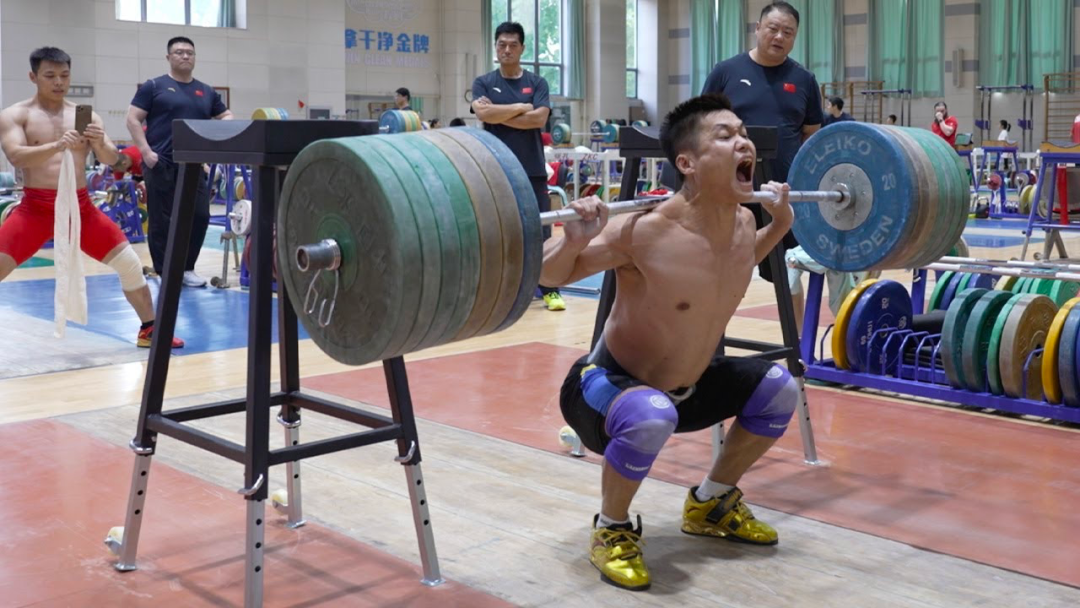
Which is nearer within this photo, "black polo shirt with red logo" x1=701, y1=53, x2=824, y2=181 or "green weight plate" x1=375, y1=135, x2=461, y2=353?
"green weight plate" x1=375, y1=135, x2=461, y2=353

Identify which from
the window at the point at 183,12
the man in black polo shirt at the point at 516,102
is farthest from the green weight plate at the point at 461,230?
the window at the point at 183,12

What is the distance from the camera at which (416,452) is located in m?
2.46

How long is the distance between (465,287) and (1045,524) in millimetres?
1774

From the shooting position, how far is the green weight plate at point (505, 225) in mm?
2014

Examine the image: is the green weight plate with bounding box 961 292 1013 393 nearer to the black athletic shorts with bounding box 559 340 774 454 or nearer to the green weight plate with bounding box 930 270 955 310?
the green weight plate with bounding box 930 270 955 310

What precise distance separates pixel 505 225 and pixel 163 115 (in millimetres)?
5071

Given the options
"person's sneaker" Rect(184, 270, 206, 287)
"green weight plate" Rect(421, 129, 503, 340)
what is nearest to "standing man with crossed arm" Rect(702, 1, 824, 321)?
"green weight plate" Rect(421, 129, 503, 340)

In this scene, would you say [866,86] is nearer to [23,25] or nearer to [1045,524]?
[23,25]

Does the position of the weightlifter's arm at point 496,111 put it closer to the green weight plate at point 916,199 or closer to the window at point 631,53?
the green weight plate at point 916,199

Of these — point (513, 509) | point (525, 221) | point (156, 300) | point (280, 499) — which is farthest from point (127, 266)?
point (525, 221)

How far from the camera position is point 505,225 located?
2010 mm

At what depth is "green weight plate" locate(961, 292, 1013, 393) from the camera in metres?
4.06

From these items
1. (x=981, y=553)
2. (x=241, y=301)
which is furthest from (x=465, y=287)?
(x=241, y=301)

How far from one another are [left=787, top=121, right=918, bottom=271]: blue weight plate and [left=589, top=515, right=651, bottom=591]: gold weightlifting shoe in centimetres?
116
